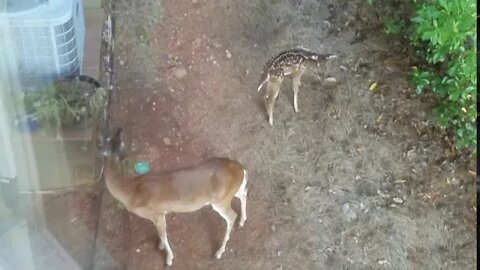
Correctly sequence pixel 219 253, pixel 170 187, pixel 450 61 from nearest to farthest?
1. pixel 170 187
2. pixel 219 253
3. pixel 450 61

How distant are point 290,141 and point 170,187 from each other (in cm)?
35

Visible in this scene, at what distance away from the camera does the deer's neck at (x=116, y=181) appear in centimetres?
170

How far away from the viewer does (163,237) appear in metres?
1.78

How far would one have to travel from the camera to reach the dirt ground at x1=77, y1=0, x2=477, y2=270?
1.82 meters

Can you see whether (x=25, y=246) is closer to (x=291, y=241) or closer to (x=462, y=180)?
(x=291, y=241)

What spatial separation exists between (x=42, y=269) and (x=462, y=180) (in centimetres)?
85

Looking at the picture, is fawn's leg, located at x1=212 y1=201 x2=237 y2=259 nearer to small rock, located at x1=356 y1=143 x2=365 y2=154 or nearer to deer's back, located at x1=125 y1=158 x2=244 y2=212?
deer's back, located at x1=125 y1=158 x2=244 y2=212

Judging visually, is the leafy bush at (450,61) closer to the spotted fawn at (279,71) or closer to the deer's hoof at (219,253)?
the spotted fawn at (279,71)

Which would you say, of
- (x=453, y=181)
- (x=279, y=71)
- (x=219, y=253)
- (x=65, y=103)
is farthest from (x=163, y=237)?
(x=453, y=181)

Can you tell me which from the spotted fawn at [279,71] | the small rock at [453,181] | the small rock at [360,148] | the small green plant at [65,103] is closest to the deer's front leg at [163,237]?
the small green plant at [65,103]

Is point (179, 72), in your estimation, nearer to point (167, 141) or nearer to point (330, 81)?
point (167, 141)

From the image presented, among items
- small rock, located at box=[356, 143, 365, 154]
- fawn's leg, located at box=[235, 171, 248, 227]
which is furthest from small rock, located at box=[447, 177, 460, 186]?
fawn's leg, located at box=[235, 171, 248, 227]

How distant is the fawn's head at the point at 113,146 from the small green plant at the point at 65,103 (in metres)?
0.07

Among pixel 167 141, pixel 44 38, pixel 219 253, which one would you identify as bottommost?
pixel 219 253
